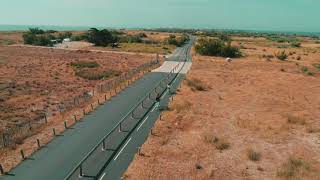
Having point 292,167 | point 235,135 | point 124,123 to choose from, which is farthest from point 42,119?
point 292,167

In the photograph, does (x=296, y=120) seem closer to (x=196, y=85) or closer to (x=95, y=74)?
(x=196, y=85)

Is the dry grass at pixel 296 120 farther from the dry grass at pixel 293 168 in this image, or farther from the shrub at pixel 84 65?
the shrub at pixel 84 65

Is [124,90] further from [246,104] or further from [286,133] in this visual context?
[286,133]

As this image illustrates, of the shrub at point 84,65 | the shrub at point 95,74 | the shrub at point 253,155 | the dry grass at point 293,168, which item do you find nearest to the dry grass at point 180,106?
the shrub at point 253,155

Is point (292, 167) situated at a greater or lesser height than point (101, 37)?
lesser

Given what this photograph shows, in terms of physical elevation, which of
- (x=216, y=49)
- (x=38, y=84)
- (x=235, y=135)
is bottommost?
(x=235, y=135)

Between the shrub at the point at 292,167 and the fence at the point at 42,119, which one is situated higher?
the fence at the point at 42,119

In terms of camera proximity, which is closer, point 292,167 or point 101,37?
point 292,167
